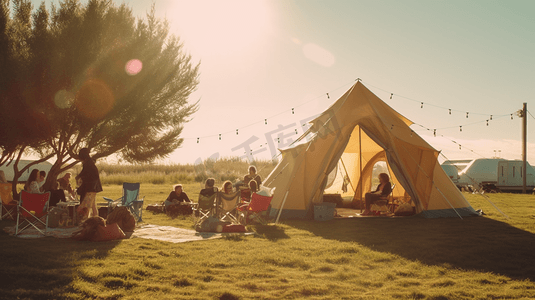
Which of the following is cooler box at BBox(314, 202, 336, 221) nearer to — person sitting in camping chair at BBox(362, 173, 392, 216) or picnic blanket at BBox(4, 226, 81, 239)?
person sitting in camping chair at BBox(362, 173, 392, 216)

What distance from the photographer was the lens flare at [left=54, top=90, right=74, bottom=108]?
11.4 metres

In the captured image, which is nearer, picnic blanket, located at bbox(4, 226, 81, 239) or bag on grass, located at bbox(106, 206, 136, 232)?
picnic blanket, located at bbox(4, 226, 81, 239)

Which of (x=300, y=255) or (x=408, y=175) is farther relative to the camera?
(x=408, y=175)

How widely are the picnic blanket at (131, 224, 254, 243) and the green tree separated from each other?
514 centimetres

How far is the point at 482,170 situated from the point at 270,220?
17001 mm

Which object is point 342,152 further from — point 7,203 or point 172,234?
point 7,203

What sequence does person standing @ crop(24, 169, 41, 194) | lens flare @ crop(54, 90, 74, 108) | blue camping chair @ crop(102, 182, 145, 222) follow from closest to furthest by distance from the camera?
blue camping chair @ crop(102, 182, 145, 222) → person standing @ crop(24, 169, 41, 194) → lens flare @ crop(54, 90, 74, 108)

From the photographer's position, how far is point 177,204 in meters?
10.6

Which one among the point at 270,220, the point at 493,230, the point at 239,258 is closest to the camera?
the point at 239,258

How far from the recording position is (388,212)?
11109 mm

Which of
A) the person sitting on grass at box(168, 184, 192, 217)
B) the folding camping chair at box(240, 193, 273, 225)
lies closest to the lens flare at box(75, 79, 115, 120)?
the person sitting on grass at box(168, 184, 192, 217)

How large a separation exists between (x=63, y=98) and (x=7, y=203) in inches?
134

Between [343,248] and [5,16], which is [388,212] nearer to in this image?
[343,248]

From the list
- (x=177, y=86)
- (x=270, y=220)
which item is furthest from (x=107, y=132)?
(x=270, y=220)
